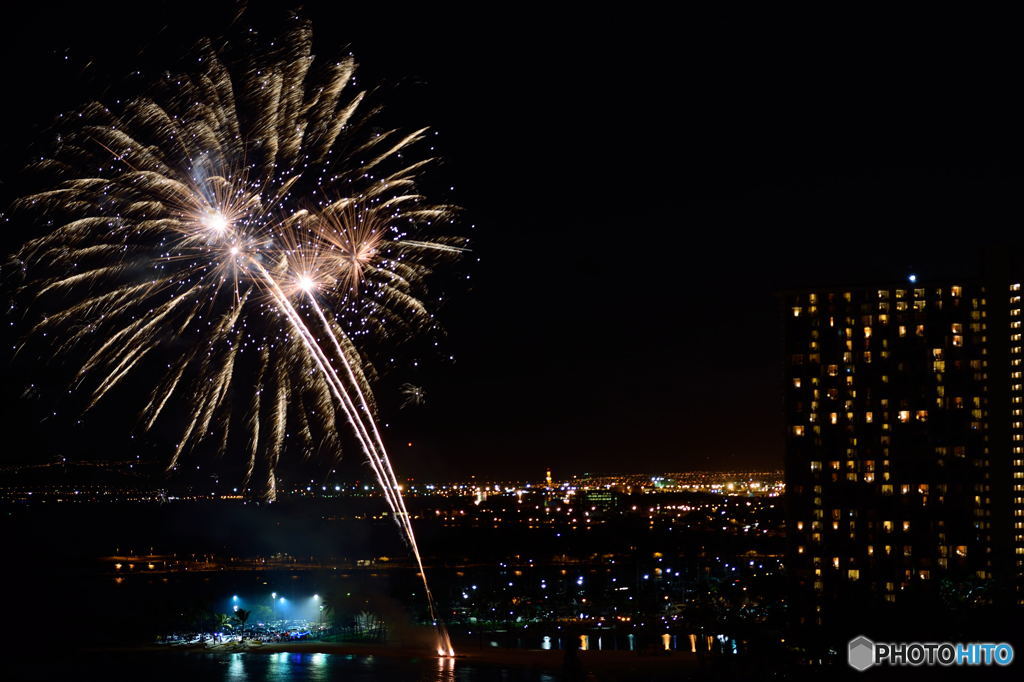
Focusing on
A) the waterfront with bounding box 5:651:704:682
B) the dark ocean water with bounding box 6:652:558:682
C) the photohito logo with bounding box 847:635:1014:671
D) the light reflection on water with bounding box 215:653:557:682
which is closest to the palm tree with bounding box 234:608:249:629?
the dark ocean water with bounding box 6:652:558:682

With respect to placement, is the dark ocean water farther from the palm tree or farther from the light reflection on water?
the palm tree

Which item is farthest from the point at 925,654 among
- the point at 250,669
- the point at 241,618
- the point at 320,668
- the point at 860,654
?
the point at 241,618

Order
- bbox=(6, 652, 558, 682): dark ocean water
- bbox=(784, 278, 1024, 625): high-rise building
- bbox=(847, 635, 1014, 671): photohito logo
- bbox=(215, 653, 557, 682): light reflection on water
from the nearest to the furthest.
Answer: bbox=(847, 635, 1014, 671): photohito logo
bbox=(215, 653, 557, 682): light reflection on water
bbox=(6, 652, 558, 682): dark ocean water
bbox=(784, 278, 1024, 625): high-rise building

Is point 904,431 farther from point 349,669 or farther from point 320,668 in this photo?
point 320,668

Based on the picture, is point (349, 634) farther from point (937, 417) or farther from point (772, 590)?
point (937, 417)

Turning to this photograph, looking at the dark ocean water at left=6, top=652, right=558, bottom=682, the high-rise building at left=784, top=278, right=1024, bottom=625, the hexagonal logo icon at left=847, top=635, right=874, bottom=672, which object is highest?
the high-rise building at left=784, top=278, right=1024, bottom=625

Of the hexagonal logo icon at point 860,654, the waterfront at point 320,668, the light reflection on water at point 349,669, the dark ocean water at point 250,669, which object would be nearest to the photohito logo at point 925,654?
the hexagonal logo icon at point 860,654

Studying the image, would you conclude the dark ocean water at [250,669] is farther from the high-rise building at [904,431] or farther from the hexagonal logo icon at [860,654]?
the high-rise building at [904,431]
